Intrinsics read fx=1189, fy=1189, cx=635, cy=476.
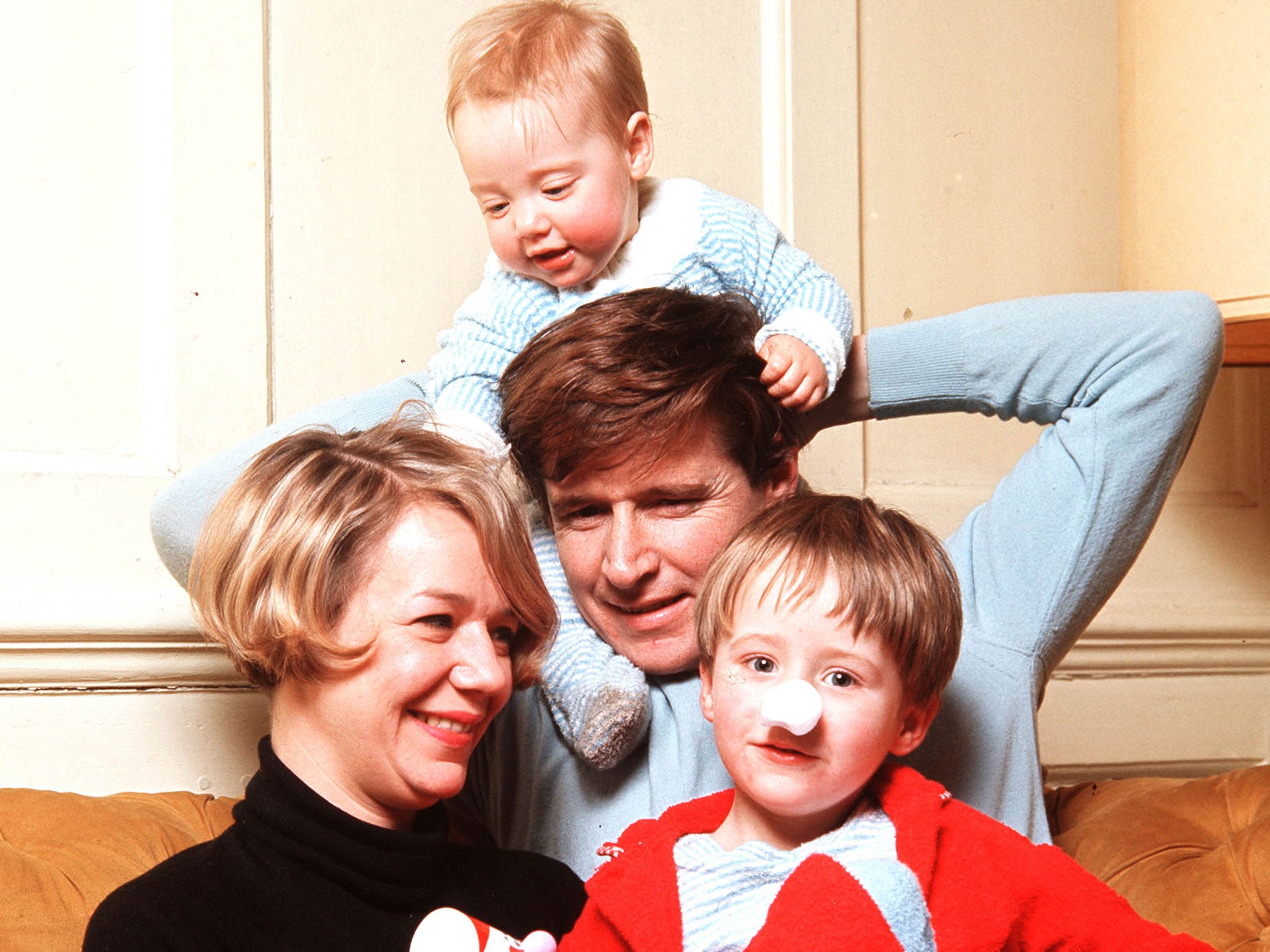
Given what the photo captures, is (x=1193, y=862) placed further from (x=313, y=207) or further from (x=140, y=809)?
(x=313, y=207)

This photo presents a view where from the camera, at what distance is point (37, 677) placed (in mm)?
1618

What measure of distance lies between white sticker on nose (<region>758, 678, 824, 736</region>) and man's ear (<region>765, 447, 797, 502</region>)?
16.7 inches

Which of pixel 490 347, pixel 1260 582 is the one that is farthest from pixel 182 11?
pixel 1260 582

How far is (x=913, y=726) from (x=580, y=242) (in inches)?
26.8

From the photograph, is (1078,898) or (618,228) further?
A: (618,228)

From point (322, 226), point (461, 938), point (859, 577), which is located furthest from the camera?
point (322, 226)

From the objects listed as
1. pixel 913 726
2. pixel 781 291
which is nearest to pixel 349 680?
pixel 913 726

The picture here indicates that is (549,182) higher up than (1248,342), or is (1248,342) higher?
(549,182)

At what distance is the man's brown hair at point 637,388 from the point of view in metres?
1.27

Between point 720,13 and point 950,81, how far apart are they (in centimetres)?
49

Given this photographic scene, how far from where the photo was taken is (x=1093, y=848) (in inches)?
59.9


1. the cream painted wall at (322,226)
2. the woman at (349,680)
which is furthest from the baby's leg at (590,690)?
the cream painted wall at (322,226)

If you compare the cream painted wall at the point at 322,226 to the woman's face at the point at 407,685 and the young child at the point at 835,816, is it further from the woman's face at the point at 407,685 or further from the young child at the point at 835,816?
the young child at the point at 835,816

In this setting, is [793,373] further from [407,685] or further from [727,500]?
[407,685]
